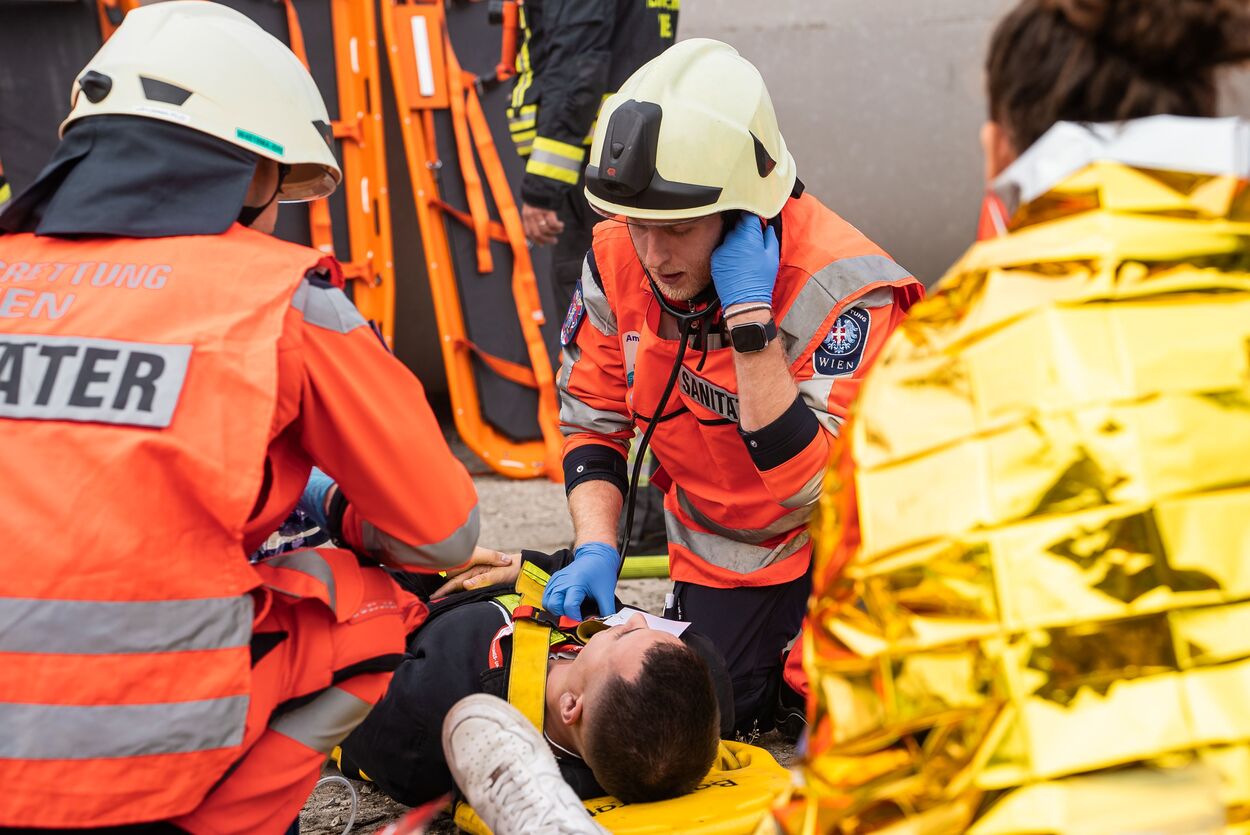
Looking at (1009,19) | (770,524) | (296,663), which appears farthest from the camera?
(770,524)

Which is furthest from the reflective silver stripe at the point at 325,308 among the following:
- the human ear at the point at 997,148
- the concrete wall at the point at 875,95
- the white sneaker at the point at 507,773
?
the concrete wall at the point at 875,95

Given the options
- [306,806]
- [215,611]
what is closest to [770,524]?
[306,806]

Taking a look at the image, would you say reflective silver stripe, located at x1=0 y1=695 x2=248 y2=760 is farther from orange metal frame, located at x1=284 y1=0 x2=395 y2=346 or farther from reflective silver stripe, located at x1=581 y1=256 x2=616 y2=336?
orange metal frame, located at x1=284 y1=0 x2=395 y2=346

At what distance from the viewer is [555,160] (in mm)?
4516

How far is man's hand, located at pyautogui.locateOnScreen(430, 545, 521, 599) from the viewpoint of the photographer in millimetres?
2973

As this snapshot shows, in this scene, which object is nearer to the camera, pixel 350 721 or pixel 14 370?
pixel 14 370

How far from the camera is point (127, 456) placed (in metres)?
1.54

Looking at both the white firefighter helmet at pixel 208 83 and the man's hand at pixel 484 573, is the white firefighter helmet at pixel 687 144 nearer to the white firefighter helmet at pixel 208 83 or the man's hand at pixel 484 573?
the white firefighter helmet at pixel 208 83

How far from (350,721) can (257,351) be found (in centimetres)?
69

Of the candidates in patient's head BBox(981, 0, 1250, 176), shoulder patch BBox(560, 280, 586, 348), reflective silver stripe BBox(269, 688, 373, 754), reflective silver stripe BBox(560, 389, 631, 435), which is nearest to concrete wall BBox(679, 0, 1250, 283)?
Result: shoulder patch BBox(560, 280, 586, 348)

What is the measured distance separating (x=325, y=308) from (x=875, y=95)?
5.83 meters

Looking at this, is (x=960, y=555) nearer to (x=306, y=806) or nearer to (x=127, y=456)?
(x=127, y=456)

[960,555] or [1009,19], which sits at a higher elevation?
→ [1009,19]

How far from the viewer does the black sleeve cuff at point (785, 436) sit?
2.50 metres
